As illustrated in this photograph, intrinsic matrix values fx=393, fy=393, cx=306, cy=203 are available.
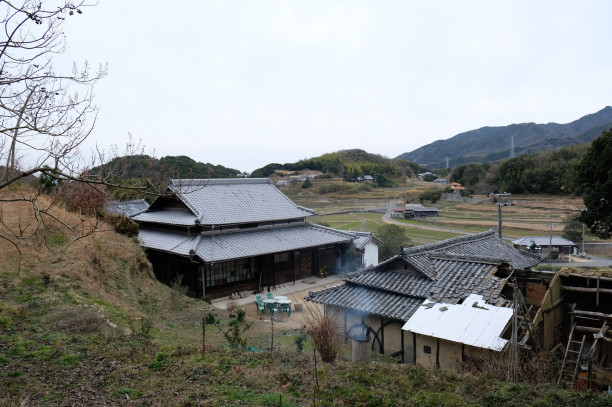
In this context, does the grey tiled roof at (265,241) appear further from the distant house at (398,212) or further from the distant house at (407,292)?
the distant house at (398,212)

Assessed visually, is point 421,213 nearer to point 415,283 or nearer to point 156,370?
point 415,283

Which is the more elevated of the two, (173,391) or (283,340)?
(173,391)

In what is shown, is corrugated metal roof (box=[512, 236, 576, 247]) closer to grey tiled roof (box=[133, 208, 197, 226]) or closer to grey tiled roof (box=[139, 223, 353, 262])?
grey tiled roof (box=[139, 223, 353, 262])

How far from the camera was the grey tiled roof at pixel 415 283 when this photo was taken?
10.4 meters

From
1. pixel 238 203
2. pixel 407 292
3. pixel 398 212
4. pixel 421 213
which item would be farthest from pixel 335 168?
pixel 407 292

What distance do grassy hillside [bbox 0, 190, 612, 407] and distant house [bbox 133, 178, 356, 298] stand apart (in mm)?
6033

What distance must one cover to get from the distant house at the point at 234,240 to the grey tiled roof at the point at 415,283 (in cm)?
731

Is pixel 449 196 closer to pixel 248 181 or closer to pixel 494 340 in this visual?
pixel 248 181

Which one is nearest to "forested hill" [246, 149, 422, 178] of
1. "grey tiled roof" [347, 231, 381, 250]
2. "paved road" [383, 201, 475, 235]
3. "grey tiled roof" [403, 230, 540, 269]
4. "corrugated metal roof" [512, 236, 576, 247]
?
"paved road" [383, 201, 475, 235]

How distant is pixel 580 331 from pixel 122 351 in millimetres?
11499

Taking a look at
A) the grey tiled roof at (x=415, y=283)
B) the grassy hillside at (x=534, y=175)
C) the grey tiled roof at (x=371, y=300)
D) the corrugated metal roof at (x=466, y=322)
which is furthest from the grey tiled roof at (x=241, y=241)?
the grassy hillside at (x=534, y=175)

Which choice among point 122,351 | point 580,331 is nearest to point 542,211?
point 580,331

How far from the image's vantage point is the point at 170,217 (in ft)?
67.8

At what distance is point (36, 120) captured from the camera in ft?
17.7
